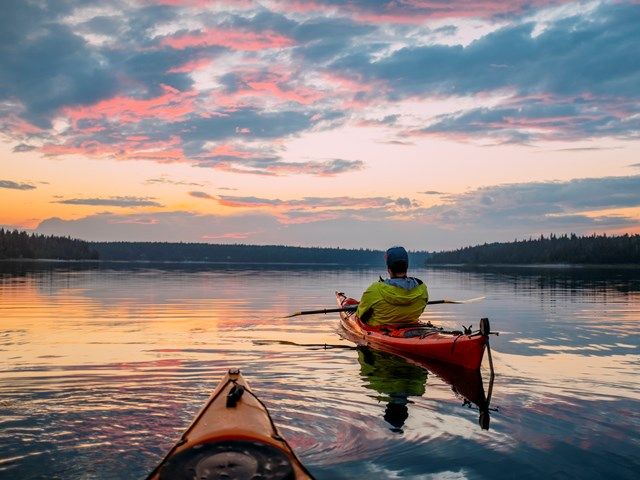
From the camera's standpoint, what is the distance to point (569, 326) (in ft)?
84.3

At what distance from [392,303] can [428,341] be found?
2.35m

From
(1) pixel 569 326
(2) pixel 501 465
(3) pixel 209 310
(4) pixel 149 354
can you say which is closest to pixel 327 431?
(2) pixel 501 465

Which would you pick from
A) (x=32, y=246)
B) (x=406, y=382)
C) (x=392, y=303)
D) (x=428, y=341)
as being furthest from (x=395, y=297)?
(x=32, y=246)

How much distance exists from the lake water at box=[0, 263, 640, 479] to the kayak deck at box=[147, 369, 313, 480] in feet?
4.13

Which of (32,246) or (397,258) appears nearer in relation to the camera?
(397,258)

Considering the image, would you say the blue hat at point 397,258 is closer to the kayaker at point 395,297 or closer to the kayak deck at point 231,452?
the kayaker at point 395,297

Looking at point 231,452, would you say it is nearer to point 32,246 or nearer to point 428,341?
point 428,341

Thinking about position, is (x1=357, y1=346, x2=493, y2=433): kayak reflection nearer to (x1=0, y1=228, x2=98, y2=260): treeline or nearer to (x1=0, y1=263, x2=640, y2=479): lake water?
(x1=0, y1=263, x2=640, y2=479): lake water

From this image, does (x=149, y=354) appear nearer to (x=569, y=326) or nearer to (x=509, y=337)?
(x=509, y=337)

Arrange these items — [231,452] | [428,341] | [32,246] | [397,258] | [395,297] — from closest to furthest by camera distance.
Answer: [231,452]
[428,341]
[397,258]
[395,297]
[32,246]

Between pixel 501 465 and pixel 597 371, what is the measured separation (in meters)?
8.45

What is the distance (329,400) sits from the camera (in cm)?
1141

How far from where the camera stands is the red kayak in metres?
14.0

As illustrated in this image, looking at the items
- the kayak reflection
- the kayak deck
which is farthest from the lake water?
the kayak deck
